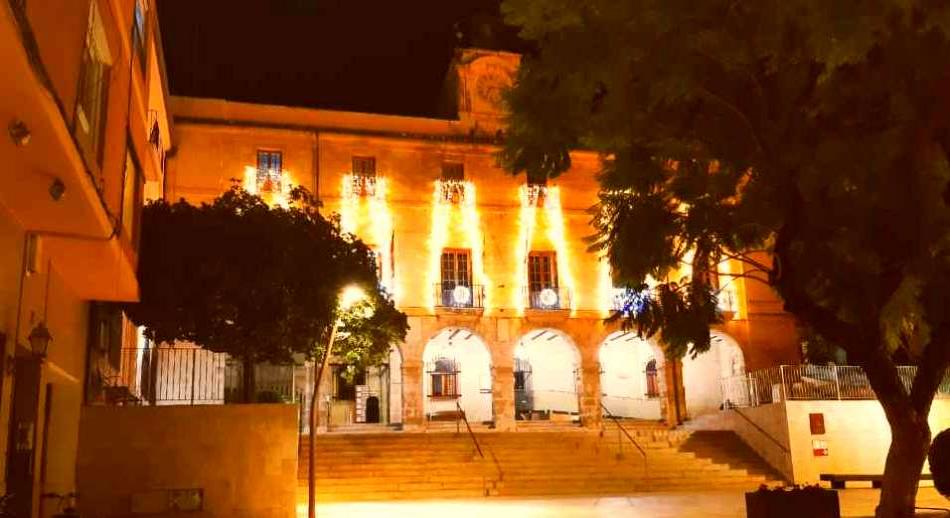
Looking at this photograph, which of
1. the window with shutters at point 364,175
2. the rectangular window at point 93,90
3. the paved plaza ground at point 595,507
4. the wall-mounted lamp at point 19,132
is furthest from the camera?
the window with shutters at point 364,175

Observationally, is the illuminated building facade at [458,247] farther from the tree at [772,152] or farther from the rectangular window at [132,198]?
the tree at [772,152]

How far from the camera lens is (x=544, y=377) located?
1198 inches

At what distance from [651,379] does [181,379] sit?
15.8m

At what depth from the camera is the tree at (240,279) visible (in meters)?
16.7

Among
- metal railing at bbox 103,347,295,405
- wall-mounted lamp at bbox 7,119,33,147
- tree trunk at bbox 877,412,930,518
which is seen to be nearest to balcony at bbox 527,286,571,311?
metal railing at bbox 103,347,295,405

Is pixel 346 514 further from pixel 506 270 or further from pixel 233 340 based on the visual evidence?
pixel 506 270

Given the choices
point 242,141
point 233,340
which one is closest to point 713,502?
point 233,340

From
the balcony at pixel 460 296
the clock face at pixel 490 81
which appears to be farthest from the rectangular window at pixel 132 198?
the clock face at pixel 490 81

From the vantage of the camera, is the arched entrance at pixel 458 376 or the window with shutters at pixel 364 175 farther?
the arched entrance at pixel 458 376

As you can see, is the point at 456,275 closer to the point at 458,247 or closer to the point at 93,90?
the point at 458,247


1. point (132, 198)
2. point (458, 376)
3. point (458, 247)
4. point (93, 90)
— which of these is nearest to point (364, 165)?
point (458, 247)

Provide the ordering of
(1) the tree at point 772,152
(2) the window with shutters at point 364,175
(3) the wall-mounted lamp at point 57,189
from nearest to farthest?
1. (1) the tree at point 772,152
2. (3) the wall-mounted lamp at point 57,189
3. (2) the window with shutters at point 364,175

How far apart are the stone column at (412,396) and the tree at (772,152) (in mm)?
15790

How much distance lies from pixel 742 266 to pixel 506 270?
804 cm
